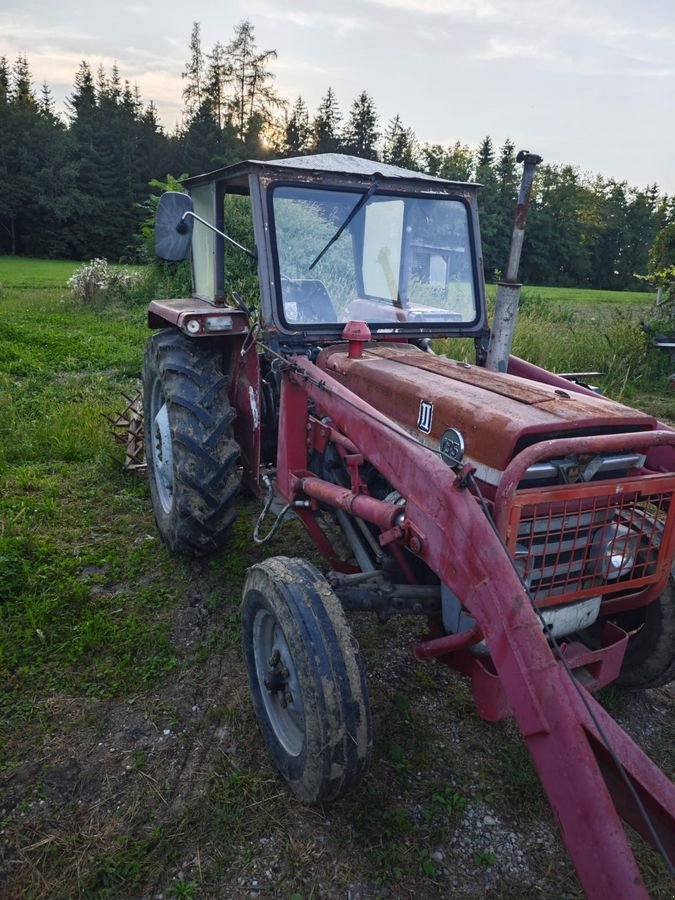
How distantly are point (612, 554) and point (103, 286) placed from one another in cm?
1423

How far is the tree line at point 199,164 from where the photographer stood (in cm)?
3781

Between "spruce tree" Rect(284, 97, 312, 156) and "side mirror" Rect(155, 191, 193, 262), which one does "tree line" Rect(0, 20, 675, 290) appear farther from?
"side mirror" Rect(155, 191, 193, 262)

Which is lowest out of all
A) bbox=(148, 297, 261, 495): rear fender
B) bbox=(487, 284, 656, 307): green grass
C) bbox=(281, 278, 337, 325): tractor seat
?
bbox=(148, 297, 261, 495): rear fender

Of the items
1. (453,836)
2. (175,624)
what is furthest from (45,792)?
(453,836)

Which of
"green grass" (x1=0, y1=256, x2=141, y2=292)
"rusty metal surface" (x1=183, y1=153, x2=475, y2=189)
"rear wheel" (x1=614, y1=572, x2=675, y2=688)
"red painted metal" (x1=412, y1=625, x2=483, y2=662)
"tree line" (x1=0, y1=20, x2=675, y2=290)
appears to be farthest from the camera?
"tree line" (x1=0, y1=20, x2=675, y2=290)

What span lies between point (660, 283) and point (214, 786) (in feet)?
38.6

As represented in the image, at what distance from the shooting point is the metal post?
2.61m

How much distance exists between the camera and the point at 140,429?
16.9 feet

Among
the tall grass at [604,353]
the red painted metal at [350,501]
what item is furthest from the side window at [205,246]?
the tall grass at [604,353]

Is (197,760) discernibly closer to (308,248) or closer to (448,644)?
(448,644)

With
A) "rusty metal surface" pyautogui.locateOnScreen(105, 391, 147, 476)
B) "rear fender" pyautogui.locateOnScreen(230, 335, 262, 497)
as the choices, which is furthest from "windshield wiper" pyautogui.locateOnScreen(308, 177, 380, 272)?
"rusty metal surface" pyautogui.locateOnScreen(105, 391, 147, 476)

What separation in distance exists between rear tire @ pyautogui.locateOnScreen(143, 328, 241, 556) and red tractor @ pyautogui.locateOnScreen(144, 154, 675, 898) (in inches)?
0.5

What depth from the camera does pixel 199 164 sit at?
1597 inches

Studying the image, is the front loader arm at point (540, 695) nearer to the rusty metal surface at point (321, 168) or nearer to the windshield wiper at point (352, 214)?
the windshield wiper at point (352, 214)
